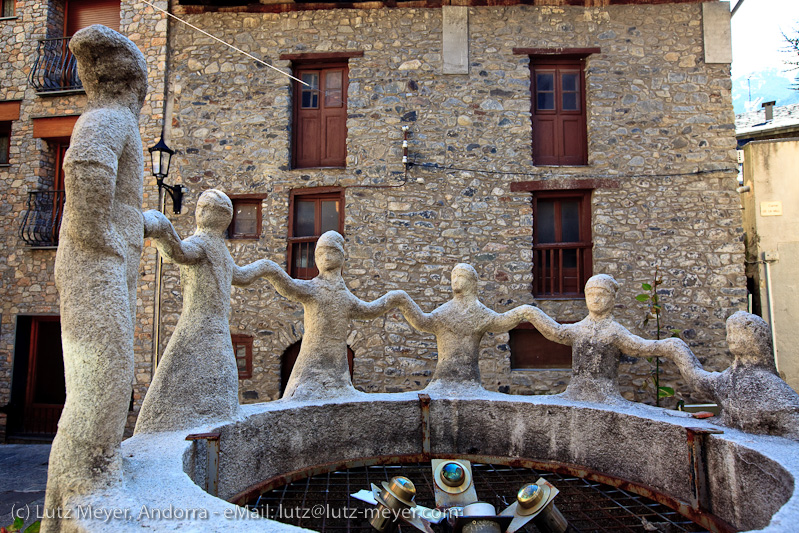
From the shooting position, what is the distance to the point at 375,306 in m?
3.70

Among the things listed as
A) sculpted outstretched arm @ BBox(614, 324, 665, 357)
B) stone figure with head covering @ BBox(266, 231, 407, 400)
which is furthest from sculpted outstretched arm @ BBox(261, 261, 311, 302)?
sculpted outstretched arm @ BBox(614, 324, 665, 357)

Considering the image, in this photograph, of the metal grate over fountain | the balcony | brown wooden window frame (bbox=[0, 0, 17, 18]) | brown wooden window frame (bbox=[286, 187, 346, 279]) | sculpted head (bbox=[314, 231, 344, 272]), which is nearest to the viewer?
the metal grate over fountain

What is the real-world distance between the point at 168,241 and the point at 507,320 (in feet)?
7.25

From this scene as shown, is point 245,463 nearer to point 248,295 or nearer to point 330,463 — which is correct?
point 330,463

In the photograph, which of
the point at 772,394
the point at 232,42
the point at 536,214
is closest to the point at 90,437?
the point at 772,394

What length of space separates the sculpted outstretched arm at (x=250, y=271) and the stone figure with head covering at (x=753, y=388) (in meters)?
2.55

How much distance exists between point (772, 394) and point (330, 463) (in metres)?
2.39

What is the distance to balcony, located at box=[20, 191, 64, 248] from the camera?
8891 millimetres

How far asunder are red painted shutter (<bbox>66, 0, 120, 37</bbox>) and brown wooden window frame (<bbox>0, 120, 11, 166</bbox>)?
6.35ft

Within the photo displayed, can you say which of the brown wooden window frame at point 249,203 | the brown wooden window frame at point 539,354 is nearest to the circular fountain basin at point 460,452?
the brown wooden window frame at point 539,354

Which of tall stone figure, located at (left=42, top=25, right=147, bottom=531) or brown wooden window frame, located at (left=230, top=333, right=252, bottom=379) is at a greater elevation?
tall stone figure, located at (left=42, top=25, right=147, bottom=531)

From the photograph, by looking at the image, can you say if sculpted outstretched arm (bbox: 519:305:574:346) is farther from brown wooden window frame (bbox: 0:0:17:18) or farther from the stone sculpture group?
brown wooden window frame (bbox: 0:0:17:18)

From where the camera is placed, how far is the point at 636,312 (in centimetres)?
796

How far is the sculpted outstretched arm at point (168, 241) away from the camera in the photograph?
243cm
